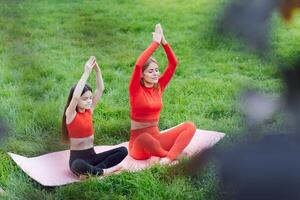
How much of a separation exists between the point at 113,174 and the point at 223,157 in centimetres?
147

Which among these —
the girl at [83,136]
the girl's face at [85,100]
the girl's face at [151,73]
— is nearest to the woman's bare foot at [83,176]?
the girl at [83,136]

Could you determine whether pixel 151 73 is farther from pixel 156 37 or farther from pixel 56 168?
pixel 56 168

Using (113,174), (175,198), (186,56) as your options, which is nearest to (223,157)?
(175,198)

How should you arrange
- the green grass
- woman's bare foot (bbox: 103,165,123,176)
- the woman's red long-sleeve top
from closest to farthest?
the green grass < woman's bare foot (bbox: 103,165,123,176) < the woman's red long-sleeve top

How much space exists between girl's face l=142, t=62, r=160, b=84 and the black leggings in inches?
8.8

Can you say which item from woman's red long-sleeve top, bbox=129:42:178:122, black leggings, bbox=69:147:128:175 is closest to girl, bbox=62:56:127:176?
black leggings, bbox=69:147:128:175

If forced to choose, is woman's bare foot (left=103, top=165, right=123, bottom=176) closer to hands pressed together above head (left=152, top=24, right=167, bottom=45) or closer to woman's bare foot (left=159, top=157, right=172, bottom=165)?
woman's bare foot (left=159, top=157, right=172, bottom=165)

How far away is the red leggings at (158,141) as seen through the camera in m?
2.04

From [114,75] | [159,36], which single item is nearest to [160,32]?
[159,36]

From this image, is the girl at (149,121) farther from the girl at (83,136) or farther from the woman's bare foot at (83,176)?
the woman's bare foot at (83,176)

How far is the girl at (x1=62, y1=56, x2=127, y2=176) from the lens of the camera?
1890mm

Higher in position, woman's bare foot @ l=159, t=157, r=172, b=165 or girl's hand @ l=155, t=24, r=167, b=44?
girl's hand @ l=155, t=24, r=167, b=44

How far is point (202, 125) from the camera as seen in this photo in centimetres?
231

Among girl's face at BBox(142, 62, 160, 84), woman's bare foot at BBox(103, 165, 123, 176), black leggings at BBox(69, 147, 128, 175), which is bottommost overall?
woman's bare foot at BBox(103, 165, 123, 176)
